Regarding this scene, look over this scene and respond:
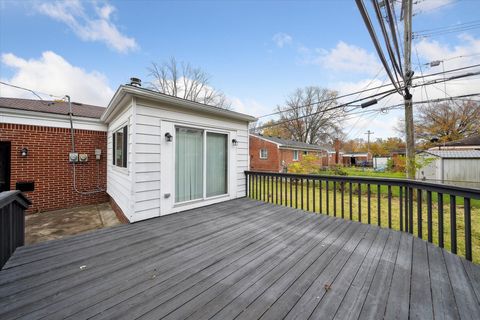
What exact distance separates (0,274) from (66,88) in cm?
1101

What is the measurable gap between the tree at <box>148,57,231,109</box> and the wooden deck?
17978 mm

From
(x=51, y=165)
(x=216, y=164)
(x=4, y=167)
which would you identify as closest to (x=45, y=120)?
(x=51, y=165)

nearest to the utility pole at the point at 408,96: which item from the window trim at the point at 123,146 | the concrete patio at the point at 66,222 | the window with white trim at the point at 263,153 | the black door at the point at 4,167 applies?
the window trim at the point at 123,146

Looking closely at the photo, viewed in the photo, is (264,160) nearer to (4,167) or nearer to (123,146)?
(123,146)

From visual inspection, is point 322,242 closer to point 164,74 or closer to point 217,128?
point 217,128

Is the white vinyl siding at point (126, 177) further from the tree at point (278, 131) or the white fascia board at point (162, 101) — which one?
the tree at point (278, 131)

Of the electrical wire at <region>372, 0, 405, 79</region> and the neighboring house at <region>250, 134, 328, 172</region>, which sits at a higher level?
the electrical wire at <region>372, 0, 405, 79</region>

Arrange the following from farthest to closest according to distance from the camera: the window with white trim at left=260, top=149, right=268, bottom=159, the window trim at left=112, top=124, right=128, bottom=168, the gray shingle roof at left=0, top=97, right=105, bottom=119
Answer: the window with white trim at left=260, top=149, right=268, bottom=159 < the gray shingle roof at left=0, top=97, right=105, bottom=119 < the window trim at left=112, top=124, right=128, bottom=168

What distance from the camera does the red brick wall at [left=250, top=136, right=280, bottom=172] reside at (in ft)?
58.1

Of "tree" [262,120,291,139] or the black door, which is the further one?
"tree" [262,120,291,139]

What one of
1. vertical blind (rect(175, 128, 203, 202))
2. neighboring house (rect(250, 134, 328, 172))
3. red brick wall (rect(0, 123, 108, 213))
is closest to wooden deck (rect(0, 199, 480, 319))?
vertical blind (rect(175, 128, 203, 202))

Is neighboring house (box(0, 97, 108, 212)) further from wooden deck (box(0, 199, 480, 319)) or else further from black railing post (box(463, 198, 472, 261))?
black railing post (box(463, 198, 472, 261))

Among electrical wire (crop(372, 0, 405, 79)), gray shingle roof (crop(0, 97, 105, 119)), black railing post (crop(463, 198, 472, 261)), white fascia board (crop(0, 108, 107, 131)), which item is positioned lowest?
black railing post (crop(463, 198, 472, 261))

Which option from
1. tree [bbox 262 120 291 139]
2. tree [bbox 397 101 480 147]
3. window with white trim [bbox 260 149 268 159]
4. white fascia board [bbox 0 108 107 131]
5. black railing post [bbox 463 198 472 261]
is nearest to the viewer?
black railing post [bbox 463 198 472 261]
